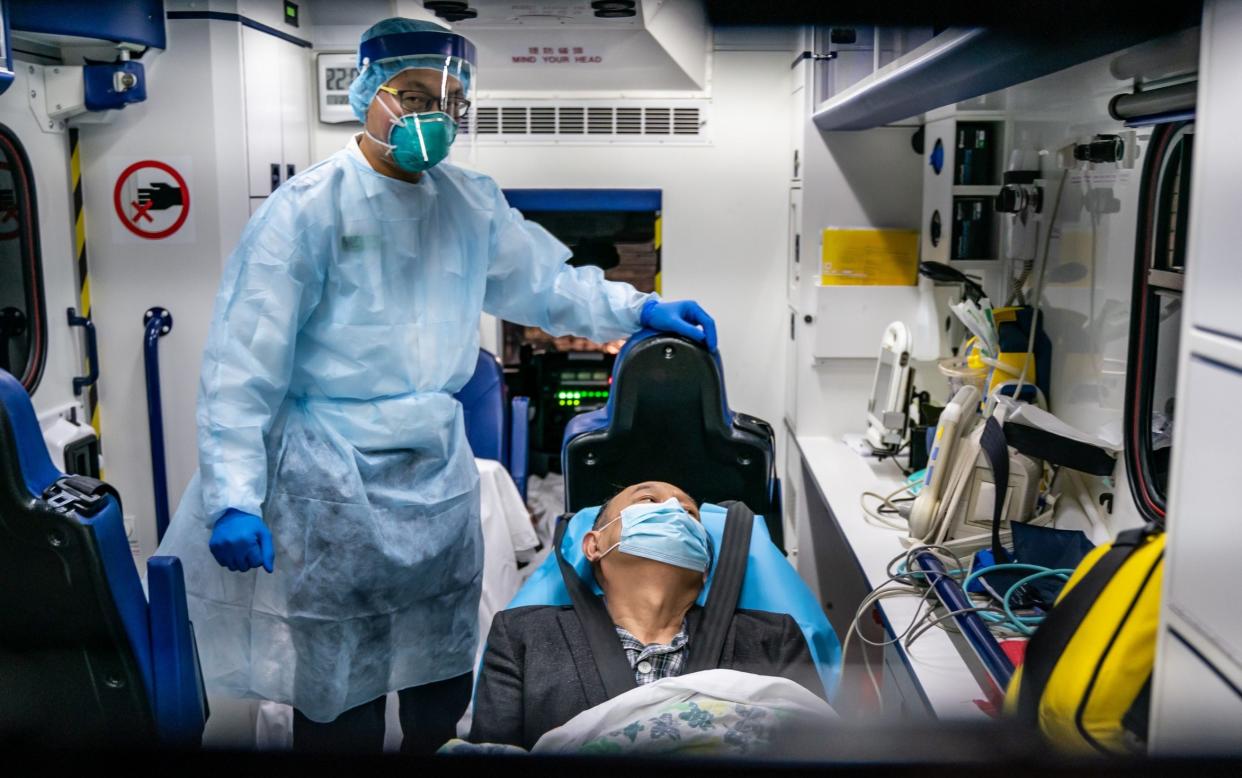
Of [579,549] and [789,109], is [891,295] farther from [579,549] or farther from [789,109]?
[579,549]

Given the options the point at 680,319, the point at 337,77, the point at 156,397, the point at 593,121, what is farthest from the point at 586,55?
the point at 156,397

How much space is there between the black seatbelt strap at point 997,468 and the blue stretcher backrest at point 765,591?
1.32 ft

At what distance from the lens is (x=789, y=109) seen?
Answer: 4.34m

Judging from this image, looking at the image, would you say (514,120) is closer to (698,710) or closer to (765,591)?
(765,591)

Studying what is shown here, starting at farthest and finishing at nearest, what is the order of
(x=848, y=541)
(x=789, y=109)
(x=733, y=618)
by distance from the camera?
(x=789, y=109) → (x=848, y=541) → (x=733, y=618)

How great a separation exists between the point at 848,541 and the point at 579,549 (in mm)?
770

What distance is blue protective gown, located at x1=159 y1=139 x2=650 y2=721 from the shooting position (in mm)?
2178

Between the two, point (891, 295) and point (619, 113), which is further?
point (619, 113)

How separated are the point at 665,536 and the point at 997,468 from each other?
743mm

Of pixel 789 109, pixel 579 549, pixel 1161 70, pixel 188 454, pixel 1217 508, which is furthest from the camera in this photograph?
pixel 789 109

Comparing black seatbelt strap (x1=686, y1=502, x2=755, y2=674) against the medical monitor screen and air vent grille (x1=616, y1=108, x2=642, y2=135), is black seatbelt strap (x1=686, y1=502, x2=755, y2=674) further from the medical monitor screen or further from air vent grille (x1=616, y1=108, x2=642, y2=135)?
the medical monitor screen

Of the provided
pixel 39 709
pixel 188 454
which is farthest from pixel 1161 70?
pixel 188 454

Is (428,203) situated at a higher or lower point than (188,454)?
higher

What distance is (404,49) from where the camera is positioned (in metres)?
2.23
